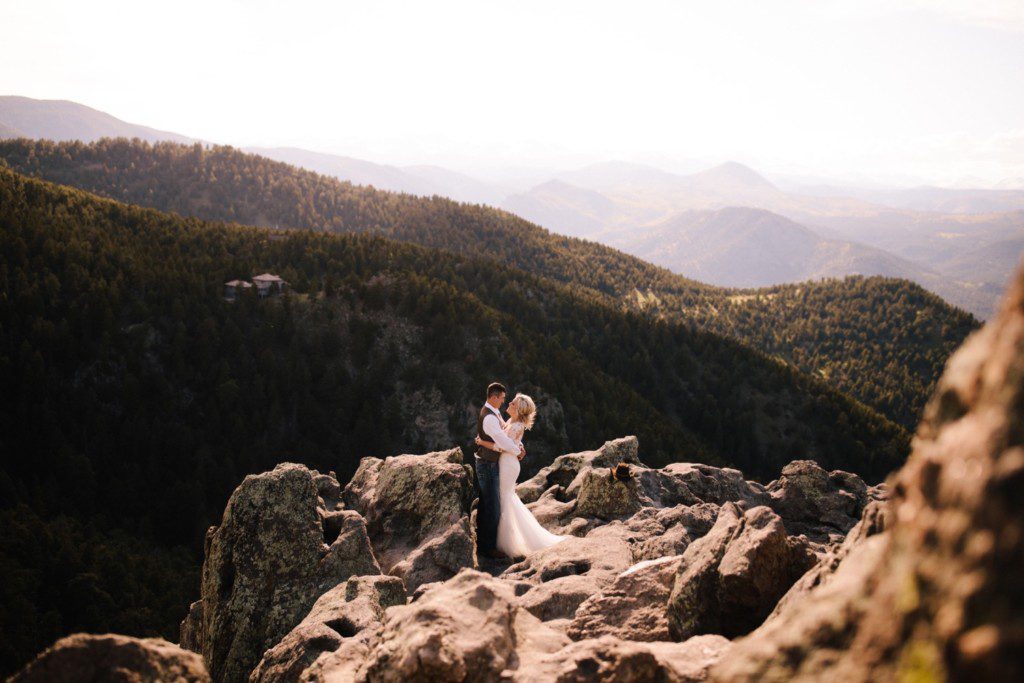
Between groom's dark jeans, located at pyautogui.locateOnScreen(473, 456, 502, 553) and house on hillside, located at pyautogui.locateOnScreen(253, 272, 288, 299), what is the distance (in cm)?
6441

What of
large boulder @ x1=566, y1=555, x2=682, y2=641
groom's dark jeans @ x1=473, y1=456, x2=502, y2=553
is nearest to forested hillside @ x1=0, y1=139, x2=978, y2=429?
groom's dark jeans @ x1=473, y1=456, x2=502, y2=553

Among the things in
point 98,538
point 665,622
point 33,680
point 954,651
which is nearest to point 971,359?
point 954,651

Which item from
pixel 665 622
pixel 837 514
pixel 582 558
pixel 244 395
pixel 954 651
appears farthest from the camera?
pixel 244 395

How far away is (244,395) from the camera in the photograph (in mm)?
60375

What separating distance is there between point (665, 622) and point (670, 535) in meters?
4.69

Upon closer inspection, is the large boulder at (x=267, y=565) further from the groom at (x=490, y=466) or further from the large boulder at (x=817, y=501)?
the large boulder at (x=817, y=501)

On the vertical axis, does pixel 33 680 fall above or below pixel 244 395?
above

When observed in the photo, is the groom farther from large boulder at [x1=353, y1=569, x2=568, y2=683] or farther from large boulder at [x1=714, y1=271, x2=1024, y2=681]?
large boulder at [x1=714, y1=271, x2=1024, y2=681]

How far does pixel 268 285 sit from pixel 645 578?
71.4 meters

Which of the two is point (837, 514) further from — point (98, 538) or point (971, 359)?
point (98, 538)

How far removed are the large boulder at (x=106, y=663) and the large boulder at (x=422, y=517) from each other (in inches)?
300

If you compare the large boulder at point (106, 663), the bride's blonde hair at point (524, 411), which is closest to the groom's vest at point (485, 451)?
the bride's blonde hair at point (524, 411)

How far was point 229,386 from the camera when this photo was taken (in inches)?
2317

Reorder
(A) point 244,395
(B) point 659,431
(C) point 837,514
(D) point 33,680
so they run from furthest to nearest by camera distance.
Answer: (B) point 659,431
(A) point 244,395
(C) point 837,514
(D) point 33,680
